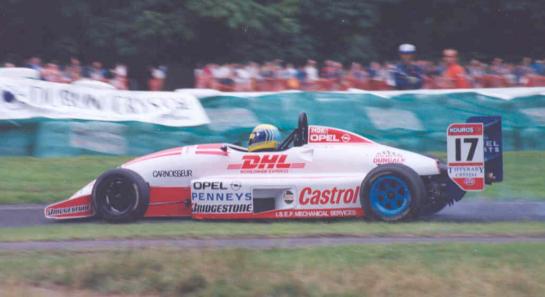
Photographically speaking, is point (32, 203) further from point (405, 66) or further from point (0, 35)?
point (0, 35)

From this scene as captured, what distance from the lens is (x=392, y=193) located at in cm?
1175

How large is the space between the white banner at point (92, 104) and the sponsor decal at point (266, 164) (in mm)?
5953

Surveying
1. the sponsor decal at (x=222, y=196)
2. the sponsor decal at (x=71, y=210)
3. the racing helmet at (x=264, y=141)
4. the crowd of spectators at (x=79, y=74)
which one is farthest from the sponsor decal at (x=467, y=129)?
the crowd of spectators at (x=79, y=74)

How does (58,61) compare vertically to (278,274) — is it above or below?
above

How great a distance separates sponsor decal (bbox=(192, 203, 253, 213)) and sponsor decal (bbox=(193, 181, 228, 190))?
8.2 inches

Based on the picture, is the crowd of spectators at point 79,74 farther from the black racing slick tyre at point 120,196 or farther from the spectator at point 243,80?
the black racing slick tyre at point 120,196

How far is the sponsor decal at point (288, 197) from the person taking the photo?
11938 millimetres

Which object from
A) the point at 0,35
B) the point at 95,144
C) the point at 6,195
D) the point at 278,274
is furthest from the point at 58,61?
the point at 278,274

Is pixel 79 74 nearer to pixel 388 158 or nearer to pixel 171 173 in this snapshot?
pixel 171 173

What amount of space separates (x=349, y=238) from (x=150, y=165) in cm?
295

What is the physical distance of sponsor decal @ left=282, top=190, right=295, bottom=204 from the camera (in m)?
11.9

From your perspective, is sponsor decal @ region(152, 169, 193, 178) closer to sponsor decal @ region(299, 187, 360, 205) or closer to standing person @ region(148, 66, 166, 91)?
sponsor decal @ region(299, 187, 360, 205)

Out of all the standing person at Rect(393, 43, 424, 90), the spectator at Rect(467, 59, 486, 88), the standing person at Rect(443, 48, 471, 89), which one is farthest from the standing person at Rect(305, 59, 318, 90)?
the spectator at Rect(467, 59, 486, 88)

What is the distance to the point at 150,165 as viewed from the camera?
12.3 metres
